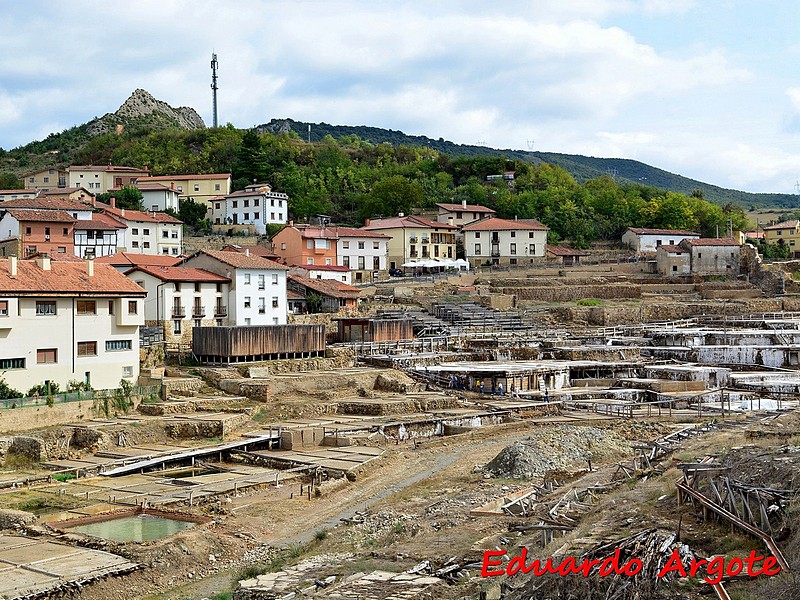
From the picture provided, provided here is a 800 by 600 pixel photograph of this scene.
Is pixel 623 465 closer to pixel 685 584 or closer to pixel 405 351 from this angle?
pixel 685 584

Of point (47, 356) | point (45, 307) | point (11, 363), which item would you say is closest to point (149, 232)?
point (45, 307)

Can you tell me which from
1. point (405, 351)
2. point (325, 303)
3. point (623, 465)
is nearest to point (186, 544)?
point (623, 465)

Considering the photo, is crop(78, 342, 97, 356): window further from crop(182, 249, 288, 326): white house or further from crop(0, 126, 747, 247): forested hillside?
crop(0, 126, 747, 247): forested hillside

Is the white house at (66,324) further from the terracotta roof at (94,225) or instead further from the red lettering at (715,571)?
the terracotta roof at (94,225)

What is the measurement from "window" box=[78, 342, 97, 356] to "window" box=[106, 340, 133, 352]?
662 mm

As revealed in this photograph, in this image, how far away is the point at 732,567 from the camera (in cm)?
1451

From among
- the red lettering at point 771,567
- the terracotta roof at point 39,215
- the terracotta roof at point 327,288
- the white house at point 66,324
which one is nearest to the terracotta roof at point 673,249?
the terracotta roof at point 327,288

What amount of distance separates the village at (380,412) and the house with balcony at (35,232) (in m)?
0.25

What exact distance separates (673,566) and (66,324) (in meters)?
30.7

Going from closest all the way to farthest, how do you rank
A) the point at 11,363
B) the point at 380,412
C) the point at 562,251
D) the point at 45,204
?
the point at 11,363 → the point at 380,412 → the point at 45,204 → the point at 562,251

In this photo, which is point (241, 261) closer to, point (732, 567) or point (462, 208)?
point (462, 208)

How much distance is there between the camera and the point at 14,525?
24.5 metres

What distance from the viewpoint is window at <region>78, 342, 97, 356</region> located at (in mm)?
39594

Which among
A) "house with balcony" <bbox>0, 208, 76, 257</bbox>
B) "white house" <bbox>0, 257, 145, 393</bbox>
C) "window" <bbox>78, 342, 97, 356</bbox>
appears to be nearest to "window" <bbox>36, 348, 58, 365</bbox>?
"white house" <bbox>0, 257, 145, 393</bbox>
